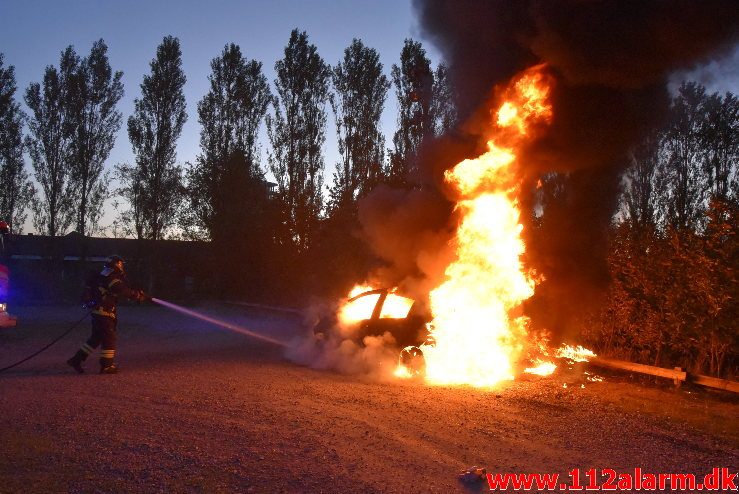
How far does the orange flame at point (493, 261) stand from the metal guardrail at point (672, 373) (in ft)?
4.81

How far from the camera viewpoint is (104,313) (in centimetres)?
978

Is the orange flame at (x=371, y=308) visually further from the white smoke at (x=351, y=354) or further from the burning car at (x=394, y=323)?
the white smoke at (x=351, y=354)

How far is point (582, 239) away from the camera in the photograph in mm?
12648

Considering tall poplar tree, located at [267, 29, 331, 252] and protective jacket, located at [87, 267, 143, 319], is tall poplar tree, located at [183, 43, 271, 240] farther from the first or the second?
protective jacket, located at [87, 267, 143, 319]

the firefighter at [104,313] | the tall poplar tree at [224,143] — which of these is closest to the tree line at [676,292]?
the firefighter at [104,313]

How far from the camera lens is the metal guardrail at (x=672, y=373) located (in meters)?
8.31

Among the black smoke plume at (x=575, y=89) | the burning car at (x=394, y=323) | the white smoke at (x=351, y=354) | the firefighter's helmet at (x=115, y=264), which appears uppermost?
the black smoke plume at (x=575, y=89)

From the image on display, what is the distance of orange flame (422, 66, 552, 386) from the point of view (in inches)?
414

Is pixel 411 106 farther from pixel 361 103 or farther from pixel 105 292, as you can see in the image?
pixel 105 292

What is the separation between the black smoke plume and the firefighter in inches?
250

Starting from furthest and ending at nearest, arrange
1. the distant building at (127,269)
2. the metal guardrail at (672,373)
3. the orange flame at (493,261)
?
the distant building at (127,269) < the orange flame at (493,261) < the metal guardrail at (672,373)

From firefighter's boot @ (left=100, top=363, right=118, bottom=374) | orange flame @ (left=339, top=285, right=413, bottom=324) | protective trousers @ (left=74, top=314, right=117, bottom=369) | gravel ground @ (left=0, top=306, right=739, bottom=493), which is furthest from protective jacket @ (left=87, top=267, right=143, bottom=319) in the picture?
orange flame @ (left=339, top=285, right=413, bottom=324)

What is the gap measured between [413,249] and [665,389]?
595cm

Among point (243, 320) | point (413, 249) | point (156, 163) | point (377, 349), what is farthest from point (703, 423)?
point (156, 163)
